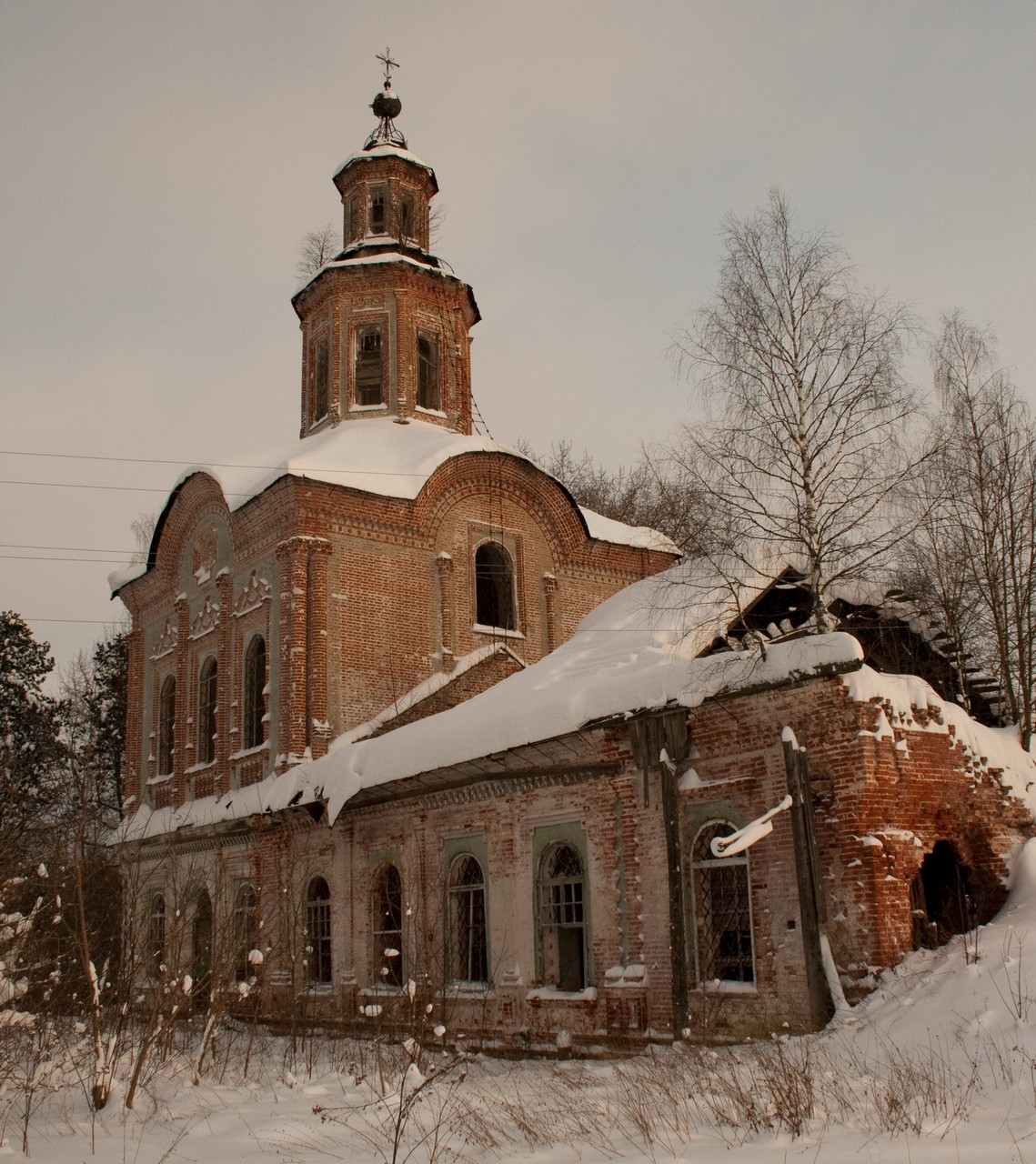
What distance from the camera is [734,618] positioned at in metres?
12.2

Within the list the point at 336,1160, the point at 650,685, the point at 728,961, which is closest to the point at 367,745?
the point at 650,685

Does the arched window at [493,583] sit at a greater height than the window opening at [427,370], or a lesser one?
lesser

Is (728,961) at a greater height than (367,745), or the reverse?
(367,745)

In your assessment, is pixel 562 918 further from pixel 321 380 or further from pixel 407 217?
pixel 407 217

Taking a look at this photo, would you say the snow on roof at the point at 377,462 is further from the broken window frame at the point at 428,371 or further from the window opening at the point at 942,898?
the window opening at the point at 942,898

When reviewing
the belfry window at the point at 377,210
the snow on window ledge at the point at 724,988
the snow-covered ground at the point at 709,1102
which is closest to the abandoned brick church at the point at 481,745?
the snow on window ledge at the point at 724,988

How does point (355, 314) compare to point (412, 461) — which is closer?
point (412, 461)

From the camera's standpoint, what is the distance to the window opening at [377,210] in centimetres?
2381

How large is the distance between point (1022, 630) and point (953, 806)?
12.6ft

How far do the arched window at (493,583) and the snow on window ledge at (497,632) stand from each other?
371mm

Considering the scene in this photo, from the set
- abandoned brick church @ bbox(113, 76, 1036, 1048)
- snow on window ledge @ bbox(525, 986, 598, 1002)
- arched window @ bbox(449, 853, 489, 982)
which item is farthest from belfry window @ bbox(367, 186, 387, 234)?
snow on window ledge @ bbox(525, 986, 598, 1002)

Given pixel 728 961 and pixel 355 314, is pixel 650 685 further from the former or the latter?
pixel 355 314

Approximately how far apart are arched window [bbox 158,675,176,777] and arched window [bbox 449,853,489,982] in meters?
9.27

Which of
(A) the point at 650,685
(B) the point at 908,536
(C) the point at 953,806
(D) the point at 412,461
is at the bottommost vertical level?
(C) the point at 953,806
